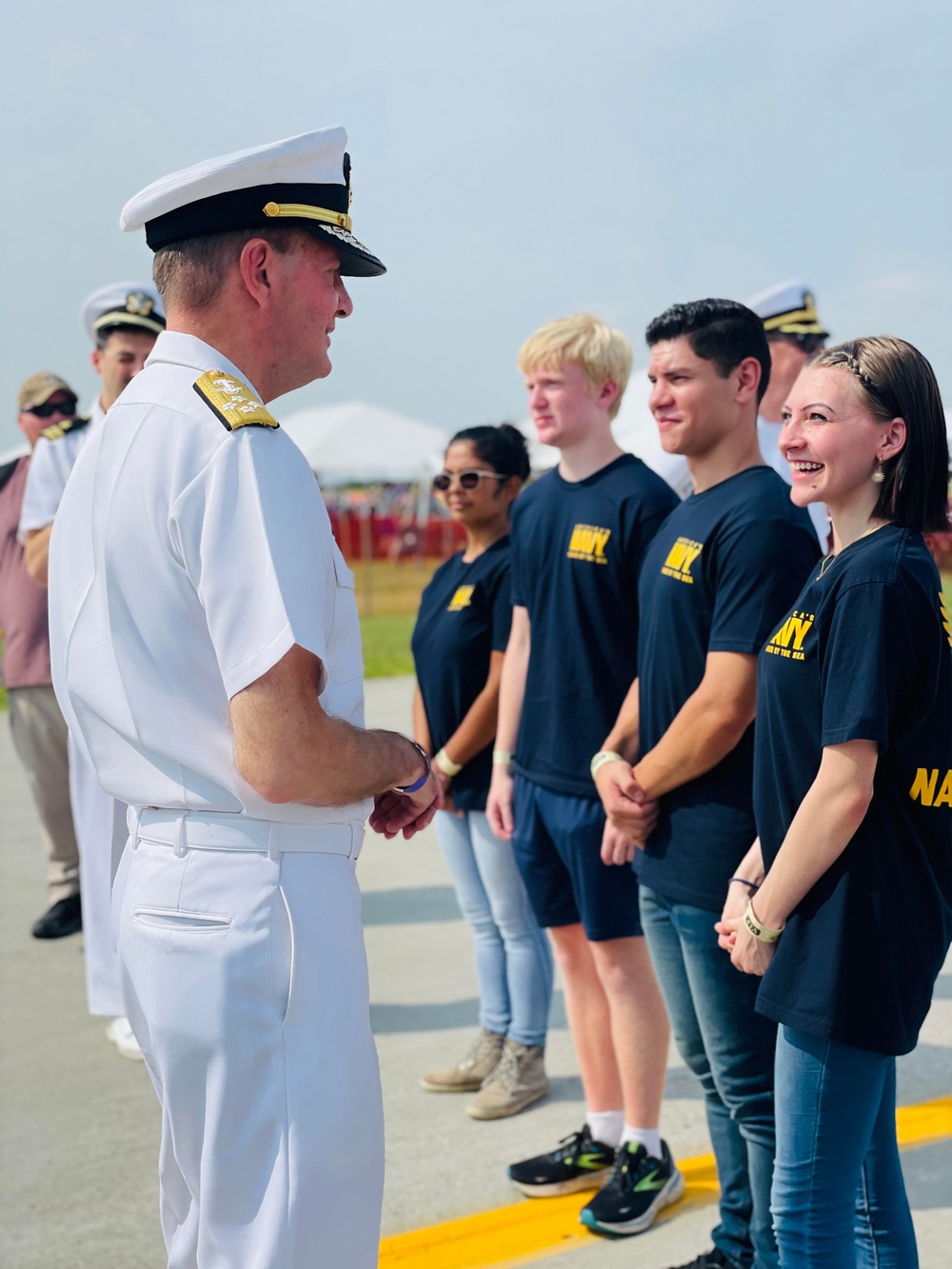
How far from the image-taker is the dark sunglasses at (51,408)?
18.9 ft

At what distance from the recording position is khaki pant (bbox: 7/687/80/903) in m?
5.68

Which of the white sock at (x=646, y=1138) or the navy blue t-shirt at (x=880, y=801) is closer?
the navy blue t-shirt at (x=880, y=801)

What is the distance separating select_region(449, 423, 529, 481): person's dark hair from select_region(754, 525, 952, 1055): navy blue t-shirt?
6.59ft

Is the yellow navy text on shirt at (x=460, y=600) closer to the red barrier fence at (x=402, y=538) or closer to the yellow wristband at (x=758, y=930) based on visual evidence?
the yellow wristband at (x=758, y=930)

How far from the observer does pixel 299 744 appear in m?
1.76

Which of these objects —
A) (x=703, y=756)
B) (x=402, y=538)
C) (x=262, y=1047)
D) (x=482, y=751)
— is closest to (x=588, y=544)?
(x=703, y=756)

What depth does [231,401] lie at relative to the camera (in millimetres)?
1815

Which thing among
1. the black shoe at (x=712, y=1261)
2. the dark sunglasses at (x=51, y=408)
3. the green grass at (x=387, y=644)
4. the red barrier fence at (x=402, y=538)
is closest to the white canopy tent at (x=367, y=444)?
the red barrier fence at (x=402, y=538)

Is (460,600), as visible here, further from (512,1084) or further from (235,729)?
(235,729)

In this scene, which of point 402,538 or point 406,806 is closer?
point 406,806

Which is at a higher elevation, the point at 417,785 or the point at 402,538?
the point at 417,785

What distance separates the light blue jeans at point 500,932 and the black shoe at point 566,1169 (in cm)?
54

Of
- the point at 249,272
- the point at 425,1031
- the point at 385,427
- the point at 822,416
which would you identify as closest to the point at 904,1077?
the point at 425,1031

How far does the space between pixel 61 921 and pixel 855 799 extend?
14.4 feet
